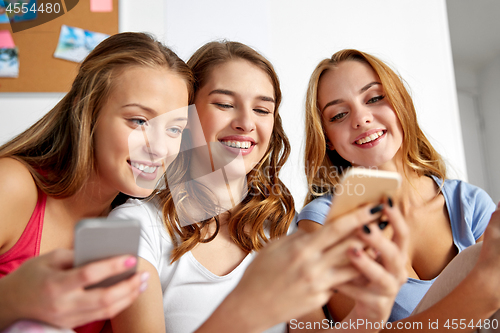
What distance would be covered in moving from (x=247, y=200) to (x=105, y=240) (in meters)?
0.73

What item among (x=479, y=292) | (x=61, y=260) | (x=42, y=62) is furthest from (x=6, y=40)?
(x=479, y=292)

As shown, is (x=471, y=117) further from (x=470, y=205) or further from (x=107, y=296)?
(x=107, y=296)

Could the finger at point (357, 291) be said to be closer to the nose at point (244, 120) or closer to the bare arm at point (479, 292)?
the bare arm at point (479, 292)

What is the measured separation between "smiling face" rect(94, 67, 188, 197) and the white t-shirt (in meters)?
0.10

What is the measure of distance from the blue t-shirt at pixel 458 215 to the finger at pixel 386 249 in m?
0.51

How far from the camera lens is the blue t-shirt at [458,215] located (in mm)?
954

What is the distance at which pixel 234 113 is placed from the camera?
1.06 m

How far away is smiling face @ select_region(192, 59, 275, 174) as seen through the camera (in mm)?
1044

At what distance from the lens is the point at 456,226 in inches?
→ 41.8

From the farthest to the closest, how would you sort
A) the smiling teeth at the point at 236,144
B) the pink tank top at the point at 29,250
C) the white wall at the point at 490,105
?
the white wall at the point at 490,105
the smiling teeth at the point at 236,144
the pink tank top at the point at 29,250

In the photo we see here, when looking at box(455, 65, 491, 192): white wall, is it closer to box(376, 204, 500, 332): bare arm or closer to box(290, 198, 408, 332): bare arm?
box(376, 204, 500, 332): bare arm

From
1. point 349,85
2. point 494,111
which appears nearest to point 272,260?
point 349,85

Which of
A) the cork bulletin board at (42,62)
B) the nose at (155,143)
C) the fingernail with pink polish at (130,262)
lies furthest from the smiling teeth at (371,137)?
the cork bulletin board at (42,62)

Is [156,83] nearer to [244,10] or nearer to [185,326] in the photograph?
[185,326]
